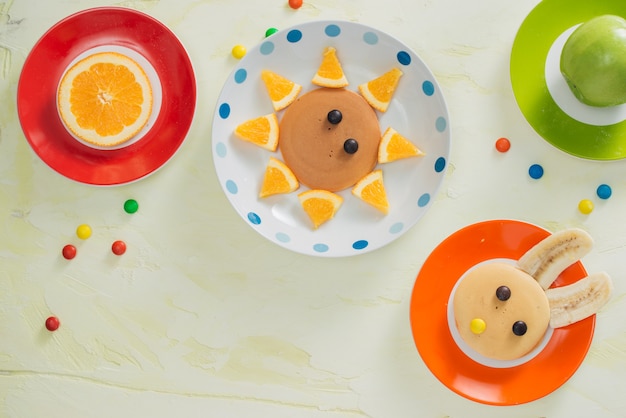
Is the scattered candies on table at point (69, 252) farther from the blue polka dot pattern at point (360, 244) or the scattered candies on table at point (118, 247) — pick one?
the blue polka dot pattern at point (360, 244)

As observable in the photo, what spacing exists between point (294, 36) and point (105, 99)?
44cm

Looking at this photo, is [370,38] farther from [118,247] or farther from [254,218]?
[118,247]

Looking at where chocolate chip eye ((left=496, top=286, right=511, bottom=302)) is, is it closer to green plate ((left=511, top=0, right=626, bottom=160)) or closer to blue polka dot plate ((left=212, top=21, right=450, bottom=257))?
blue polka dot plate ((left=212, top=21, right=450, bottom=257))

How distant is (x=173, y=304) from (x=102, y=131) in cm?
43

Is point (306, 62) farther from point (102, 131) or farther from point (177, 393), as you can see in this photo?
point (177, 393)

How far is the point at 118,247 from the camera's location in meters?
1.62

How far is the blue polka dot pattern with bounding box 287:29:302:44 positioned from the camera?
4.98 feet

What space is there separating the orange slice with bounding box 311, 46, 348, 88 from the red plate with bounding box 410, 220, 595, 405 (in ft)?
1.40

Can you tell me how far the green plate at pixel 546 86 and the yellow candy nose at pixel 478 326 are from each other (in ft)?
1.41

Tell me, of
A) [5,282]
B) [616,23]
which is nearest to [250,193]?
[5,282]

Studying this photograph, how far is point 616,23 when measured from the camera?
1456 mm

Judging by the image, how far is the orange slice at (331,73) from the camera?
154 centimetres

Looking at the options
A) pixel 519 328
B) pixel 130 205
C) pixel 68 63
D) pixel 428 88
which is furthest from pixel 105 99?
pixel 519 328

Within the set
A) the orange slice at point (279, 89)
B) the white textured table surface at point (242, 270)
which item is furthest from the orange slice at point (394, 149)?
the orange slice at point (279, 89)
